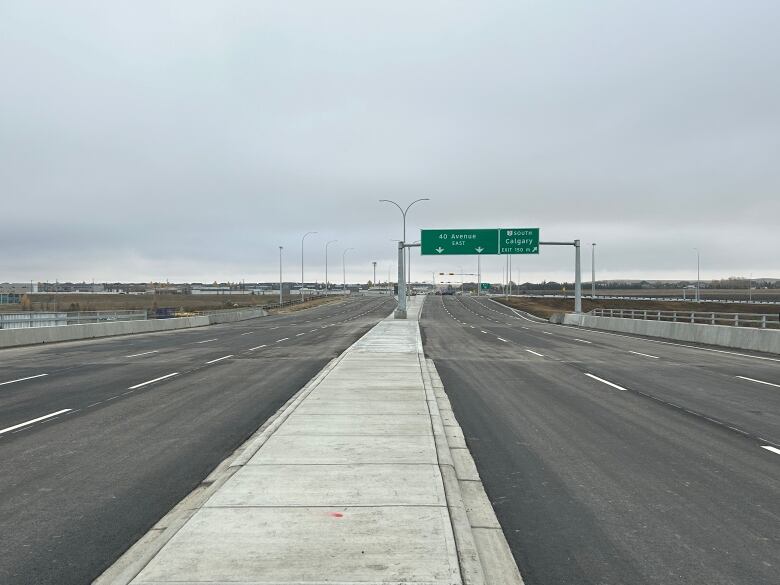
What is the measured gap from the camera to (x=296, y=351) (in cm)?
2297

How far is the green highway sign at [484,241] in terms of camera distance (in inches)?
1800

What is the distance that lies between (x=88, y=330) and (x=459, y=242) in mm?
26900

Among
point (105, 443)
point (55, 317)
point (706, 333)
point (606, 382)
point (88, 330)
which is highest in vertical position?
point (55, 317)

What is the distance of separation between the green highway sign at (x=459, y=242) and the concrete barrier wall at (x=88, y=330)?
19.7 m

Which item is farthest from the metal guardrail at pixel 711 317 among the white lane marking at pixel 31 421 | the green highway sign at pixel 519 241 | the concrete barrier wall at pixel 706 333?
the white lane marking at pixel 31 421

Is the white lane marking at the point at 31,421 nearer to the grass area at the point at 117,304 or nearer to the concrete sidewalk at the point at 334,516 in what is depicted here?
the concrete sidewalk at the point at 334,516

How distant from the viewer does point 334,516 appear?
4.90 meters

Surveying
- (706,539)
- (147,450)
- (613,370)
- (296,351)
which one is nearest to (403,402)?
(147,450)

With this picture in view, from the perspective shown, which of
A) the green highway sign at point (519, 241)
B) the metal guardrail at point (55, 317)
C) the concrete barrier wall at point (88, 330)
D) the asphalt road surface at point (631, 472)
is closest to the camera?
the asphalt road surface at point (631, 472)

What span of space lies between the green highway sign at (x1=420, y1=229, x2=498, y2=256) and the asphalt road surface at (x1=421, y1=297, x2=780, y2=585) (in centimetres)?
3121

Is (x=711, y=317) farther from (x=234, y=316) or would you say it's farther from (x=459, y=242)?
(x=234, y=316)

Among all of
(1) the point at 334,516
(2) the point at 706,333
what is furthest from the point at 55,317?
(2) the point at 706,333

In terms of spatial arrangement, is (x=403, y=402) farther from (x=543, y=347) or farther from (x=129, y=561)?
(x=543, y=347)

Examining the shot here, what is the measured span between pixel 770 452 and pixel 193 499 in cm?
722
